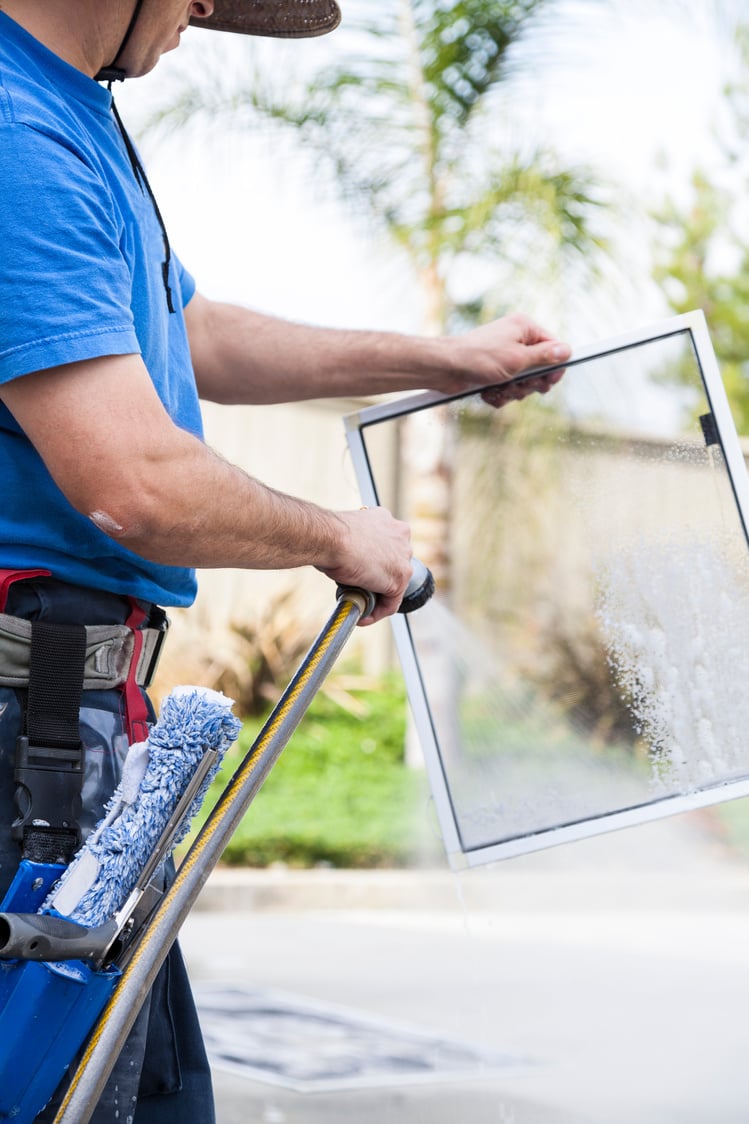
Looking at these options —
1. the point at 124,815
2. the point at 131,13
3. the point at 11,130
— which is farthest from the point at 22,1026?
the point at 131,13

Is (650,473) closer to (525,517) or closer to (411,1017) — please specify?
(411,1017)

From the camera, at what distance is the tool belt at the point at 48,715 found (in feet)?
5.62

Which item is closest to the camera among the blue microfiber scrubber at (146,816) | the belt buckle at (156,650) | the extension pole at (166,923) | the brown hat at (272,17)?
the extension pole at (166,923)

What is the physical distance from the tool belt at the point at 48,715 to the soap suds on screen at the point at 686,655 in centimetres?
98

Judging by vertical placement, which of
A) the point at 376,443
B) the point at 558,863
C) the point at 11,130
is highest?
the point at 11,130

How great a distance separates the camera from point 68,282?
1.60 m

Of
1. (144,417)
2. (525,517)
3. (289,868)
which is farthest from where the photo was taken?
(525,517)

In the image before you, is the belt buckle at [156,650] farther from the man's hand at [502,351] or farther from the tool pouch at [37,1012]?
the man's hand at [502,351]

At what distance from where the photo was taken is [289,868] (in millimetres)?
7918

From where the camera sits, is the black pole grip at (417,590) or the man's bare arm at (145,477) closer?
the man's bare arm at (145,477)

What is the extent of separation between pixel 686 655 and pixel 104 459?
3.79 ft

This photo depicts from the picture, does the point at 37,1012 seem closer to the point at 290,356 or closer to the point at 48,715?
the point at 48,715

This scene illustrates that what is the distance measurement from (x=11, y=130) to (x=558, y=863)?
718 cm

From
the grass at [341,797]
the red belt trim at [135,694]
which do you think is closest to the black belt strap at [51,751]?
the red belt trim at [135,694]
